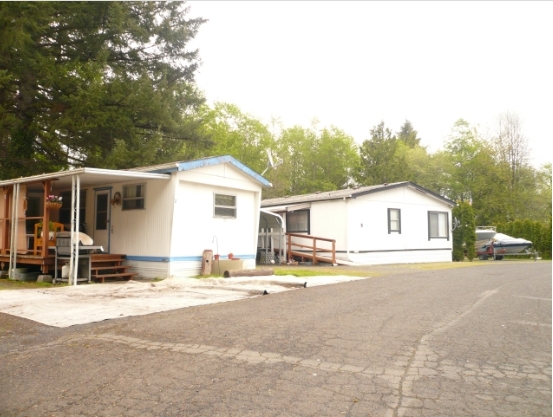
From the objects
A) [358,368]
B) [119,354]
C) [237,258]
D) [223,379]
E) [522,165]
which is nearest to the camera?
[223,379]

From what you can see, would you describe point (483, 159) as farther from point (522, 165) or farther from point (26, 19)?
point (26, 19)

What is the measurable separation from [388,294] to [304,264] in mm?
10606

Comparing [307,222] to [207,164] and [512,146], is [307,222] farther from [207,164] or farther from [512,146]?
[512,146]

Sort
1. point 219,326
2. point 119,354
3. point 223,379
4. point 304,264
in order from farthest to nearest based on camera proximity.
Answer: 1. point 304,264
2. point 219,326
3. point 119,354
4. point 223,379

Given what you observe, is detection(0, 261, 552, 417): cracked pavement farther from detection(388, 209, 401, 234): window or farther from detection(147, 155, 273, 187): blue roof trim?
detection(388, 209, 401, 234): window

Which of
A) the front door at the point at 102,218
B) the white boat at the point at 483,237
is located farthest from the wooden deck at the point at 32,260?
the white boat at the point at 483,237

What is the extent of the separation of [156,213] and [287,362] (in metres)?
9.02

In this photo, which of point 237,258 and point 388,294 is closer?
point 388,294

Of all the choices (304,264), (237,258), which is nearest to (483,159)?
(304,264)

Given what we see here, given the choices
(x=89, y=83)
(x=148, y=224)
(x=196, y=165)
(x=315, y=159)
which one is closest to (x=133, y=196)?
(x=148, y=224)

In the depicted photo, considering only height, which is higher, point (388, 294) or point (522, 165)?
point (522, 165)

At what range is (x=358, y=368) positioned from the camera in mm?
4730

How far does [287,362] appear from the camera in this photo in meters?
4.93

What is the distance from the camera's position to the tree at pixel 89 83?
55.6 feet
